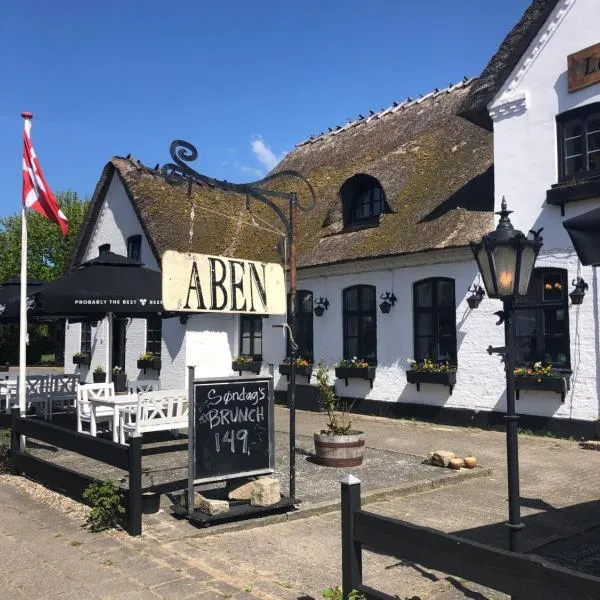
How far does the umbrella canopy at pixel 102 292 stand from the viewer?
9484 millimetres

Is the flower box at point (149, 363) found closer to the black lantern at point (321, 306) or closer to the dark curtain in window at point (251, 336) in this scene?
the dark curtain in window at point (251, 336)

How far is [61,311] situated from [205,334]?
27.1 feet

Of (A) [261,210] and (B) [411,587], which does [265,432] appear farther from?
(A) [261,210]

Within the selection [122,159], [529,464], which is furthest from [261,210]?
[529,464]

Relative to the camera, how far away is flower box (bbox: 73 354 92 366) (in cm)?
2202

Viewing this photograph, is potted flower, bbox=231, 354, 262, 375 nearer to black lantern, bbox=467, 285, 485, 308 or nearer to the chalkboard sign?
black lantern, bbox=467, 285, 485, 308

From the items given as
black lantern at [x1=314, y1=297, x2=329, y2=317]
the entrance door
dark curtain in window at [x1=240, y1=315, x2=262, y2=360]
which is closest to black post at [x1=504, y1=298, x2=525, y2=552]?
black lantern at [x1=314, y1=297, x2=329, y2=317]

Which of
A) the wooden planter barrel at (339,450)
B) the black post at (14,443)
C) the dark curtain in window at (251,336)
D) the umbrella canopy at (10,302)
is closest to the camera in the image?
the black post at (14,443)

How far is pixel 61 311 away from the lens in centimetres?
947

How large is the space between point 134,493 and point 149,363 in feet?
43.2

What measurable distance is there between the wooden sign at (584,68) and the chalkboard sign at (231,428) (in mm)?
8031

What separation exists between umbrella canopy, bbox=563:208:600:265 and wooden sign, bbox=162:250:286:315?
10.2 ft

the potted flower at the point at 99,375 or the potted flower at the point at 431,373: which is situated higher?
the potted flower at the point at 431,373

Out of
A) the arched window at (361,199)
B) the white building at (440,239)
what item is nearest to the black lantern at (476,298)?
the white building at (440,239)
